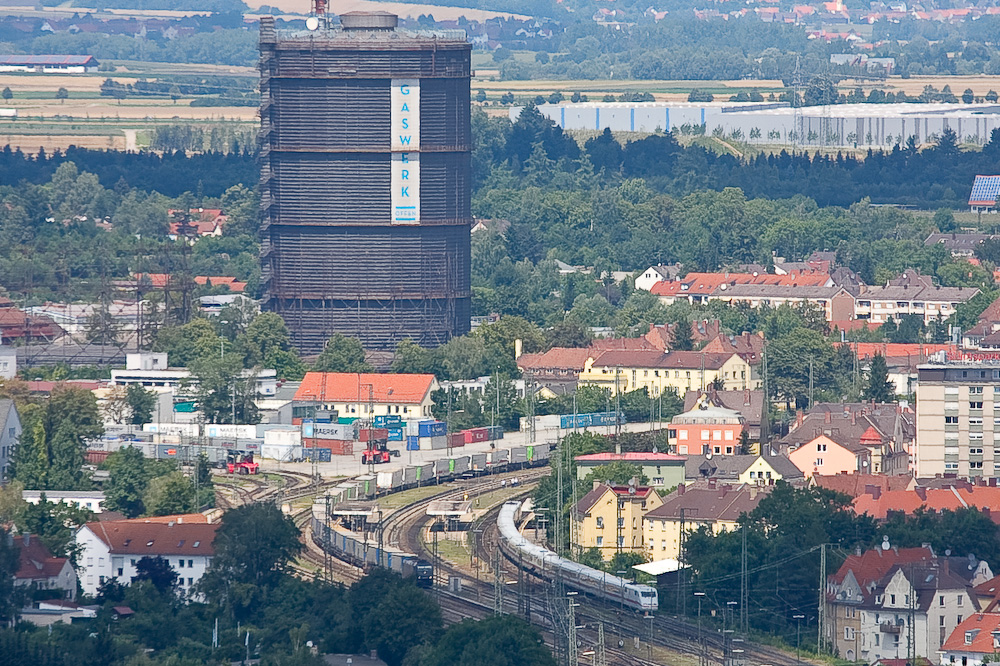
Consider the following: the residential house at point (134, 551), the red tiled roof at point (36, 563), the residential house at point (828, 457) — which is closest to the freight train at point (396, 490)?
the residential house at point (134, 551)

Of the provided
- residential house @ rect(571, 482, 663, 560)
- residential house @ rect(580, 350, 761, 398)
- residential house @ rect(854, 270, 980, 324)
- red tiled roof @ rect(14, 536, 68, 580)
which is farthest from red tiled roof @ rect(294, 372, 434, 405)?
red tiled roof @ rect(14, 536, 68, 580)

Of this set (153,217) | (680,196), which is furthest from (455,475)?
(680,196)

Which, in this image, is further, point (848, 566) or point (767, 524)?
point (767, 524)

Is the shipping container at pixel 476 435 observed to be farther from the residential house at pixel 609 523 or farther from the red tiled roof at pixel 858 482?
the residential house at pixel 609 523

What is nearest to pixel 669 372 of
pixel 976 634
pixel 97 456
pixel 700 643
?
pixel 97 456

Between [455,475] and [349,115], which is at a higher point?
[349,115]

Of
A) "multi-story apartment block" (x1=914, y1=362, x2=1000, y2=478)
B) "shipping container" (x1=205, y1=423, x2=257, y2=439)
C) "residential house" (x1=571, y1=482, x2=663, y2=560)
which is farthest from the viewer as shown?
"shipping container" (x1=205, y1=423, x2=257, y2=439)

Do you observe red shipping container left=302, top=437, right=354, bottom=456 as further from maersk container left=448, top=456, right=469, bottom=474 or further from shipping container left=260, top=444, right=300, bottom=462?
maersk container left=448, top=456, right=469, bottom=474

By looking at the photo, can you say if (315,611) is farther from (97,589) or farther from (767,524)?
(767,524)
